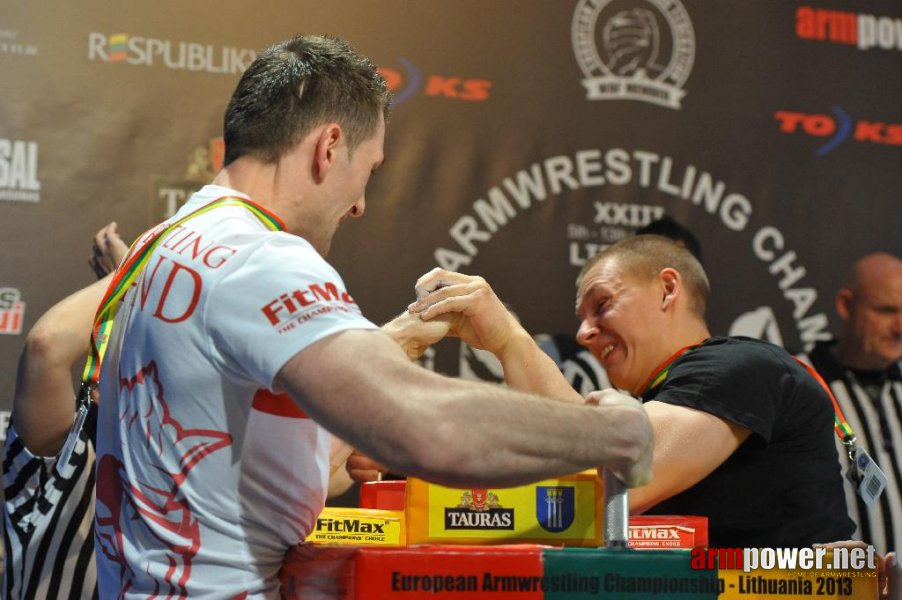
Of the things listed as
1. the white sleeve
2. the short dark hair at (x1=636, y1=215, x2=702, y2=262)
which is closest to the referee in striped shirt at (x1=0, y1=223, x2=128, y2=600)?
the white sleeve

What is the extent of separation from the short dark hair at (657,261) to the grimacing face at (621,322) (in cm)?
2

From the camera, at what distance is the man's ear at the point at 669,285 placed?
8.11 ft

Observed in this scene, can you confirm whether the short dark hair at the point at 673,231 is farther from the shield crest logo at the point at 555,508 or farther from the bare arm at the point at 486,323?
the shield crest logo at the point at 555,508

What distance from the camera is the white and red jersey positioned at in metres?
1.09

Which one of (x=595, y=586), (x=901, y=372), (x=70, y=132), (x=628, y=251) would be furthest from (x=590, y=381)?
(x=595, y=586)

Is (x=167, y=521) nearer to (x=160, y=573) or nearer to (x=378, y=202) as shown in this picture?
(x=160, y=573)

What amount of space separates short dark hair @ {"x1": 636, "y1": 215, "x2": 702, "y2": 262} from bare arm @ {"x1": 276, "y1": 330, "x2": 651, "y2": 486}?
2.28 m

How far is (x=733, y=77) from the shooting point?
345 centimetres

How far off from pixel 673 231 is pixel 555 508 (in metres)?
2.12

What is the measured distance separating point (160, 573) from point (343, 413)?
32cm

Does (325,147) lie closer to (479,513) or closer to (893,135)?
(479,513)

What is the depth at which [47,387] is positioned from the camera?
2.20 m

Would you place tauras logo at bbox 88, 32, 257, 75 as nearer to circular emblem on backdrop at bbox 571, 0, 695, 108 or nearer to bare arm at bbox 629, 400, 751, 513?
circular emblem on backdrop at bbox 571, 0, 695, 108

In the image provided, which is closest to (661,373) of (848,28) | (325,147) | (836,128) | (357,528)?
(357,528)
